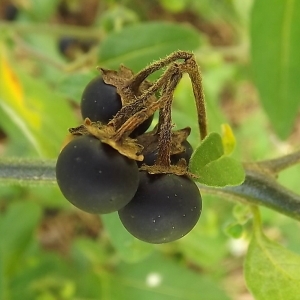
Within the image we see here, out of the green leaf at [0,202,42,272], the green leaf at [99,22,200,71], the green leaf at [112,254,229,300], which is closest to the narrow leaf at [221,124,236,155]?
the green leaf at [99,22,200,71]

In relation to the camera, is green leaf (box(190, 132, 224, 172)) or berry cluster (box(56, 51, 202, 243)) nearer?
berry cluster (box(56, 51, 202, 243))

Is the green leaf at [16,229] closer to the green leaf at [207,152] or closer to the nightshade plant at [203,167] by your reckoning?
the nightshade plant at [203,167]

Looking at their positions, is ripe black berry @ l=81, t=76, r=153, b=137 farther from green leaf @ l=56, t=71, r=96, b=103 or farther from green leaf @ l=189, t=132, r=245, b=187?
green leaf @ l=56, t=71, r=96, b=103

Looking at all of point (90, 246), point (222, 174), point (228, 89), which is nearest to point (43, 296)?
point (90, 246)

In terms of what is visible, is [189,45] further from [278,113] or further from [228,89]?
[228,89]

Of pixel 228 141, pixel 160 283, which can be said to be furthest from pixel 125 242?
pixel 160 283

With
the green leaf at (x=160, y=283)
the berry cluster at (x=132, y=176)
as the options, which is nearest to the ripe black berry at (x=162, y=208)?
the berry cluster at (x=132, y=176)
